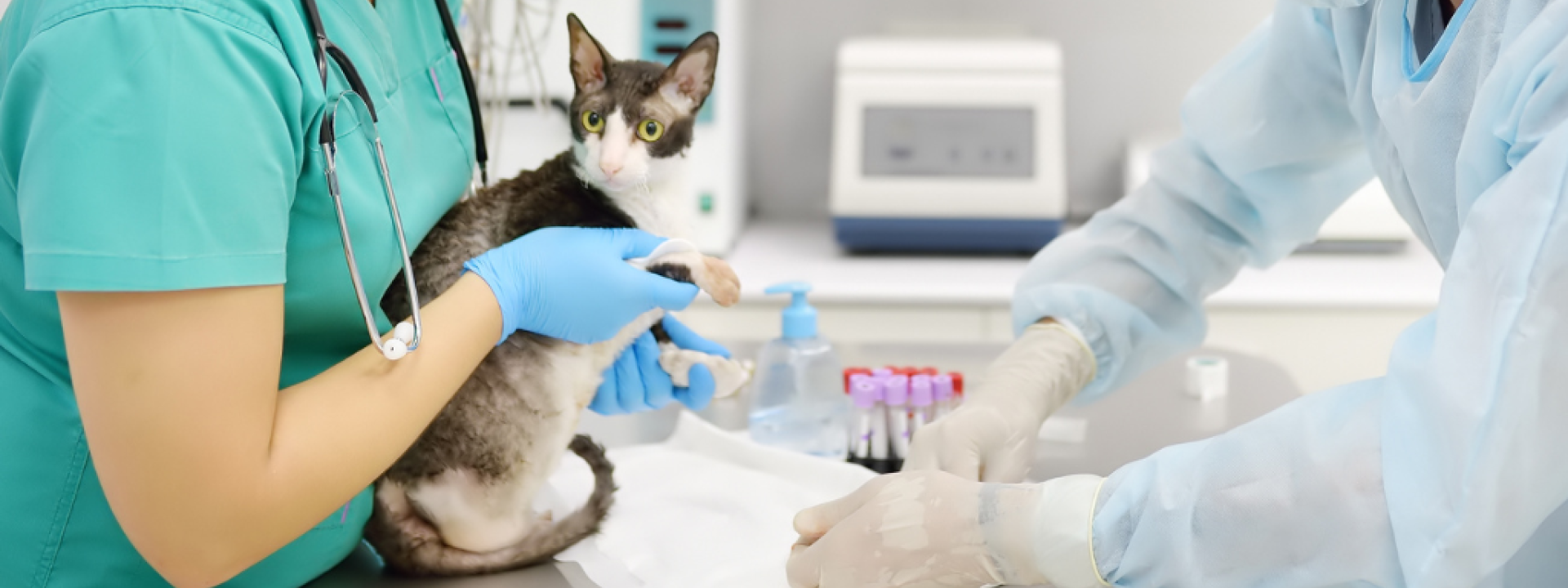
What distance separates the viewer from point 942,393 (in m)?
1.27

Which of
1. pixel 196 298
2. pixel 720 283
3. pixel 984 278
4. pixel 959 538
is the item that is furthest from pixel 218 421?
pixel 984 278

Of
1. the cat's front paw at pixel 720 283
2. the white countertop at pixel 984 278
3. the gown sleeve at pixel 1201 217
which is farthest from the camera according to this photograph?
the white countertop at pixel 984 278

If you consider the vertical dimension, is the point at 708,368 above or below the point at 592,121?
below

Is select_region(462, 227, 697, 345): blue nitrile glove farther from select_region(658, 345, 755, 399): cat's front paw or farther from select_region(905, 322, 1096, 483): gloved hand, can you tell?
select_region(905, 322, 1096, 483): gloved hand

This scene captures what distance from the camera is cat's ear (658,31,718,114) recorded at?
944 mm

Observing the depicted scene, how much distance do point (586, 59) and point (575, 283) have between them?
205 millimetres

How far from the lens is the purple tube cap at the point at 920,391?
125 centimetres

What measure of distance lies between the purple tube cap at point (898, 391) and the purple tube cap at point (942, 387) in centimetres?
3

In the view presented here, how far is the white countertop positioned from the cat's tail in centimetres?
A: 107

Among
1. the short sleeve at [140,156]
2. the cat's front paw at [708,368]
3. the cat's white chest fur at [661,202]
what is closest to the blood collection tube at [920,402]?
the cat's front paw at [708,368]

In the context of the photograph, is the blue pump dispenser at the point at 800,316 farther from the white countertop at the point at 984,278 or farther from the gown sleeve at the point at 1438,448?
the white countertop at the point at 984,278

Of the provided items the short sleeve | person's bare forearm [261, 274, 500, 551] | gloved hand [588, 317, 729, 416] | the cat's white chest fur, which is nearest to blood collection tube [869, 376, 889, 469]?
gloved hand [588, 317, 729, 416]

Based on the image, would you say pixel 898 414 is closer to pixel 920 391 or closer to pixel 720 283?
pixel 920 391

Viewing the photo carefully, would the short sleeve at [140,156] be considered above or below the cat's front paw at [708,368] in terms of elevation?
above
